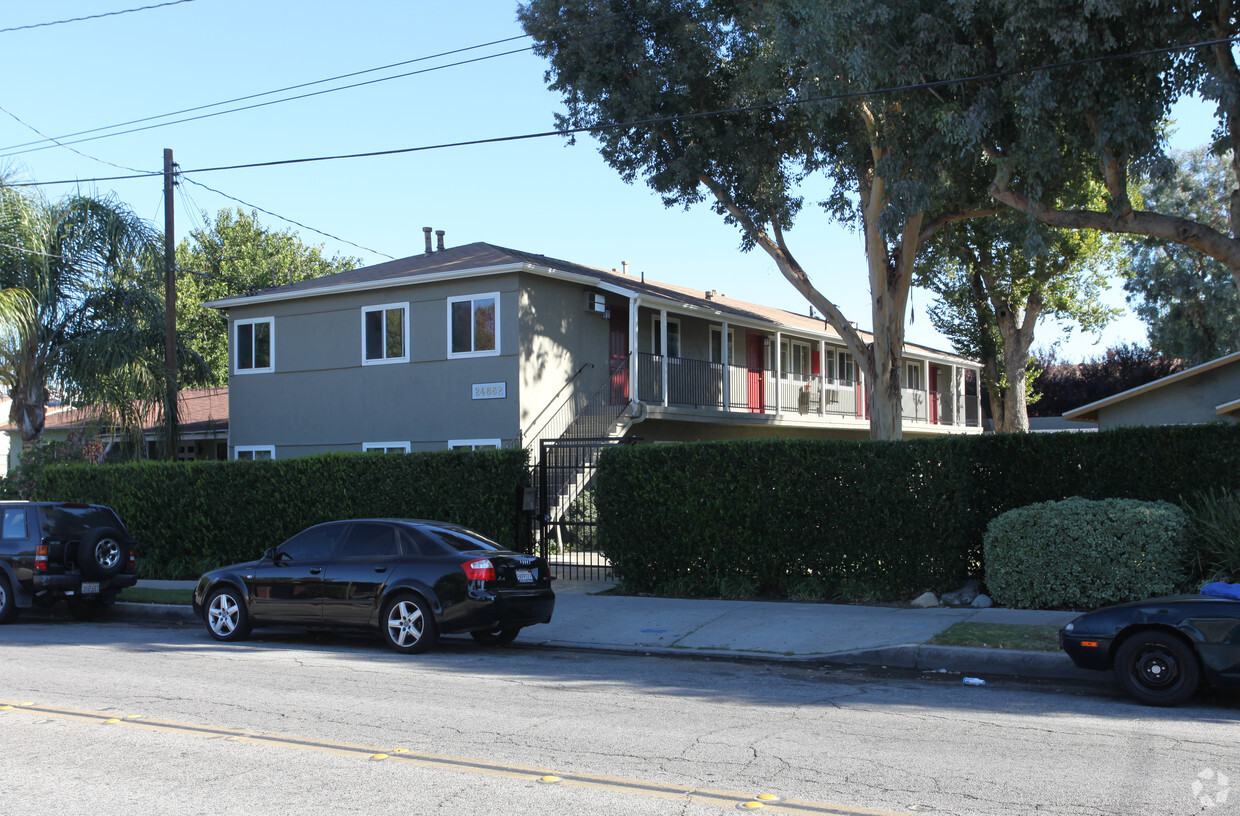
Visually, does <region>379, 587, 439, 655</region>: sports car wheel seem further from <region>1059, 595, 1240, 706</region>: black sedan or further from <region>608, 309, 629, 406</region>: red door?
<region>608, 309, 629, 406</region>: red door

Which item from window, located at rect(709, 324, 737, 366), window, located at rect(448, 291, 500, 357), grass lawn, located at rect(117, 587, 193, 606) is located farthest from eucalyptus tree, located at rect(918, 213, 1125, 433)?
grass lawn, located at rect(117, 587, 193, 606)

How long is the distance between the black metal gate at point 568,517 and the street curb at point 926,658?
4.29 metres

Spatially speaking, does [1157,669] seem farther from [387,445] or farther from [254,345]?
[254,345]

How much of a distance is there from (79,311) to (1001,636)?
2091 centimetres

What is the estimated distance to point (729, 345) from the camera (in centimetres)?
2883

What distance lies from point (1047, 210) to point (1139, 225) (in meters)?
1.26

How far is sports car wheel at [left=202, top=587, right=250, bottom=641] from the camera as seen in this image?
12047 millimetres

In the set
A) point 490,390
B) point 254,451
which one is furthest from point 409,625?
point 254,451

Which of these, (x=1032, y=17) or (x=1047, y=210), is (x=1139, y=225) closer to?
(x=1047, y=210)

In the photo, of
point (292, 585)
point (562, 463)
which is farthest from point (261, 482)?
point (292, 585)

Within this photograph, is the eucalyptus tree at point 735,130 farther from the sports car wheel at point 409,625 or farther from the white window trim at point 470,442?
the sports car wheel at point 409,625

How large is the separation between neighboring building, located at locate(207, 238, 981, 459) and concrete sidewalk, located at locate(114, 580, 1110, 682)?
727cm

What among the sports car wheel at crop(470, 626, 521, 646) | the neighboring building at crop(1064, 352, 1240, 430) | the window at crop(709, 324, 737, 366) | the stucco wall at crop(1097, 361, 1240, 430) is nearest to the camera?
the sports car wheel at crop(470, 626, 521, 646)

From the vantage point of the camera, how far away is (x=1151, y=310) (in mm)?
43969
